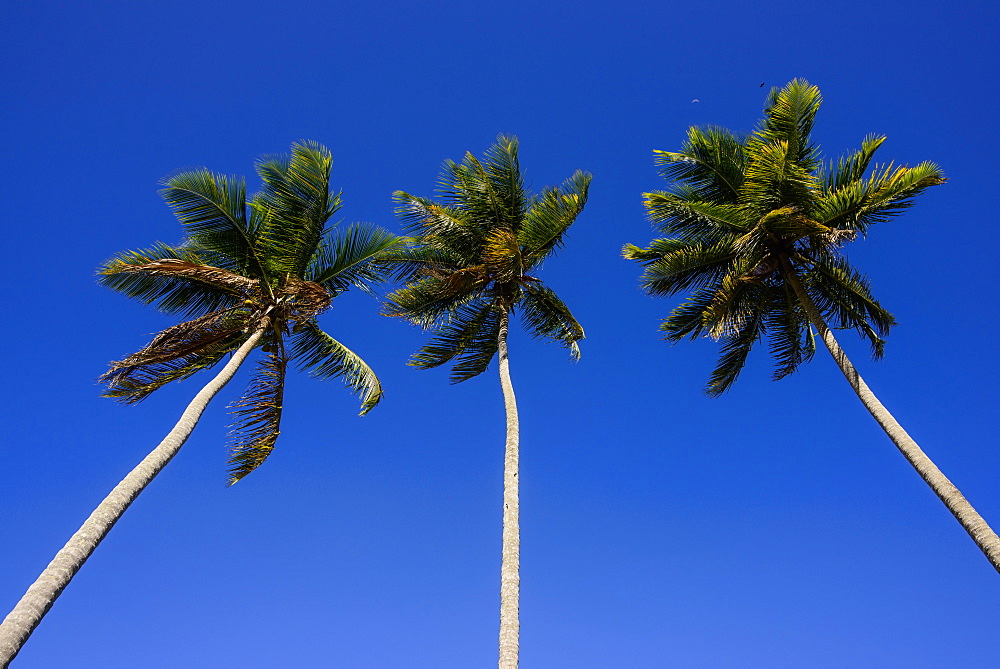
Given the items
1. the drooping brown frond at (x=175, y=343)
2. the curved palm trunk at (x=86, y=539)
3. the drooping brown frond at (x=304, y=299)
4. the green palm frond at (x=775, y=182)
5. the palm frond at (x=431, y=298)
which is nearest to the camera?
the curved palm trunk at (x=86, y=539)

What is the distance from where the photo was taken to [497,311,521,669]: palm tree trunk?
9.84 m

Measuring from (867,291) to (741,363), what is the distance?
3375mm

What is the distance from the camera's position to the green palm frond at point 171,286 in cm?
1387

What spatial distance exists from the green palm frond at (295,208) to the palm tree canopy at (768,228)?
7183 millimetres

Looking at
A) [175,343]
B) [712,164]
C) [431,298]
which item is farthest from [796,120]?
[175,343]

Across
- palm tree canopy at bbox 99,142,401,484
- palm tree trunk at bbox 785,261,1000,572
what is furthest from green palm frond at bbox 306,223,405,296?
palm tree trunk at bbox 785,261,1000,572

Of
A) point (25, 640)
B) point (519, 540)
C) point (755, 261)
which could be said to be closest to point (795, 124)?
point (755, 261)

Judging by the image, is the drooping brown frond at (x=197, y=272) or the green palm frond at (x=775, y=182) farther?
the green palm frond at (x=775, y=182)

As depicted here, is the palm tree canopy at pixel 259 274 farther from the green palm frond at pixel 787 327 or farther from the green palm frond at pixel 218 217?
the green palm frond at pixel 787 327

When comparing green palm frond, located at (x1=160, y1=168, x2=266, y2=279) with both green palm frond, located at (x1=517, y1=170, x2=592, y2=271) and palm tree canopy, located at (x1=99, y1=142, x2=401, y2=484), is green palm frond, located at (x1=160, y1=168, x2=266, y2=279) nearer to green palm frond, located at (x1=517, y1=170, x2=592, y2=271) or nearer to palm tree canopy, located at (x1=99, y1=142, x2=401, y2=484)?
palm tree canopy, located at (x1=99, y1=142, x2=401, y2=484)

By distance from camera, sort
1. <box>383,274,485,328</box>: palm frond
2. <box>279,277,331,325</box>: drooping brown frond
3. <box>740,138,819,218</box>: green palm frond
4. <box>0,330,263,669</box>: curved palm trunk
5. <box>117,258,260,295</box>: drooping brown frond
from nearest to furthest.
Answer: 1. <box>0,330,263,669</box>: curved palm trunk
2. <box>117,258,260,295</box>: drooping brown frond
3. <box>279,277,331,325</box>: drooping brown frond
4. <box>740,138,819,218</box>: green palm frond
5. <box>383,274,485,328</box>: palm frond

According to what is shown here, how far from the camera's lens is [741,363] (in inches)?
693

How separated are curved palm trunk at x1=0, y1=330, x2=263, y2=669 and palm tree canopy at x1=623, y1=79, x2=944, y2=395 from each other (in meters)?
10.4

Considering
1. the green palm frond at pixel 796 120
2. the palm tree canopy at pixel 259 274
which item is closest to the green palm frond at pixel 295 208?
the palm tree canopy at pixel 259 274
